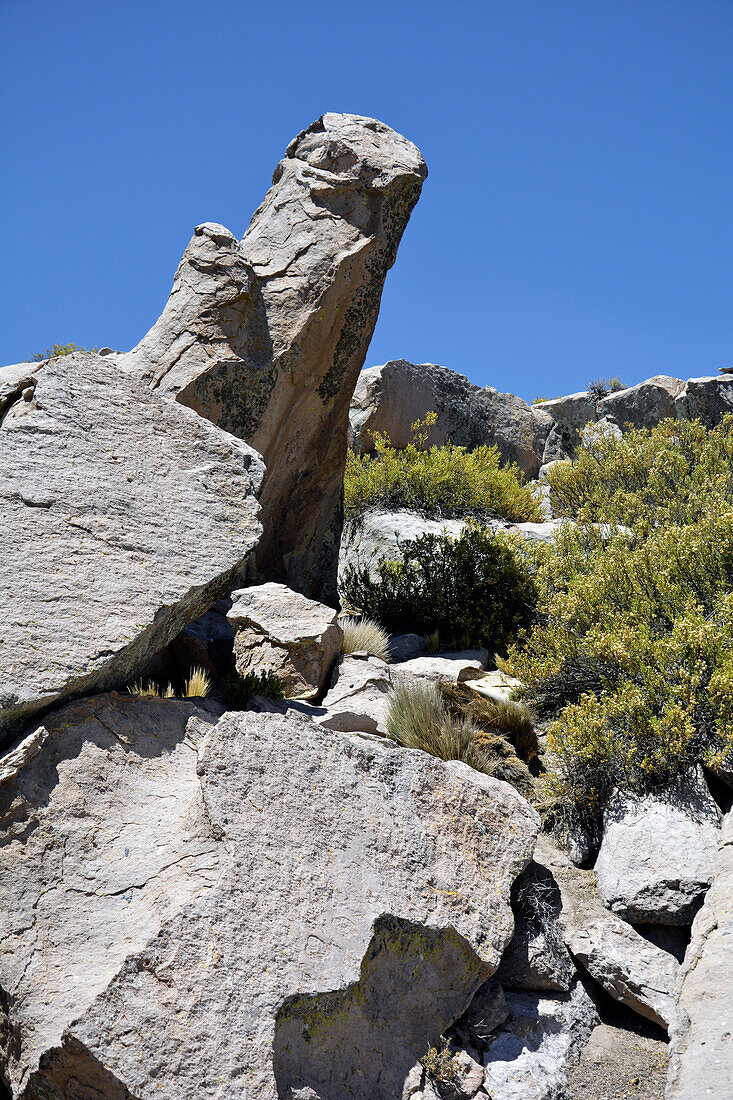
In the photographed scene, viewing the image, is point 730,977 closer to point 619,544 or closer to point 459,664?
point 459,664

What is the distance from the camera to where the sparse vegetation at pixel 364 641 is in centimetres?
750

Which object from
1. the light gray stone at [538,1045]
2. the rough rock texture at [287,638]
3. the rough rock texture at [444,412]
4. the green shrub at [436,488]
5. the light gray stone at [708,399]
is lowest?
the light gray stone at [538,1045]

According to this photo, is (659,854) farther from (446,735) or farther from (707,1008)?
(446,735)

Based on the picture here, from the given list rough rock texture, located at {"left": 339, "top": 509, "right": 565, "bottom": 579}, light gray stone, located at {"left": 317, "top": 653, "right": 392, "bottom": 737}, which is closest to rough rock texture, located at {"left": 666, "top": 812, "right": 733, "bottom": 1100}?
light gray stone, located at {"left": 317, "top": 653, "right": 392, "bottom": 737}

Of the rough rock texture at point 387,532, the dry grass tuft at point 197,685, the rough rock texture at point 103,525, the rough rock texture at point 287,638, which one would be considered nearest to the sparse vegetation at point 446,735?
the rough rock texture at point 287,638

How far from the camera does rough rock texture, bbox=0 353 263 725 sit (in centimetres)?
407

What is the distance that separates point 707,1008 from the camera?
350 centimetres

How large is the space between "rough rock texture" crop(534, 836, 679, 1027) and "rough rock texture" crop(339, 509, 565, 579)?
5.20 meters

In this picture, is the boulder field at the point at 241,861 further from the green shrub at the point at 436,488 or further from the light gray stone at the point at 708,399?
the light gray stone at the point at 708,399

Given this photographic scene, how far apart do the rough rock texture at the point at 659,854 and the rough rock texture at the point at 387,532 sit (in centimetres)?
483

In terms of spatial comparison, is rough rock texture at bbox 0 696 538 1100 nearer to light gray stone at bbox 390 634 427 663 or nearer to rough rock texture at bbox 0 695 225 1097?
rough rock texture at bbox 0 695 225 1097

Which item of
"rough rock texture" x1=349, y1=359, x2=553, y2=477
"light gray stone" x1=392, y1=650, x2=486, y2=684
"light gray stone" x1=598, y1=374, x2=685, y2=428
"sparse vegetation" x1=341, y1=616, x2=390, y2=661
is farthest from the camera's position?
"light gray stone" x1=598, y1=374, x2=685, y2=428

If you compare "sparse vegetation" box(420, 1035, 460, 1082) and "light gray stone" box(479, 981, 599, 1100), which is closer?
"sparse vegetation" box(420, 1035, 460, 1082)

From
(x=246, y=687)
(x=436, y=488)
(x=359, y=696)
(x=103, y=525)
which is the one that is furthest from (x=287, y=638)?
(x=436, y=488)
